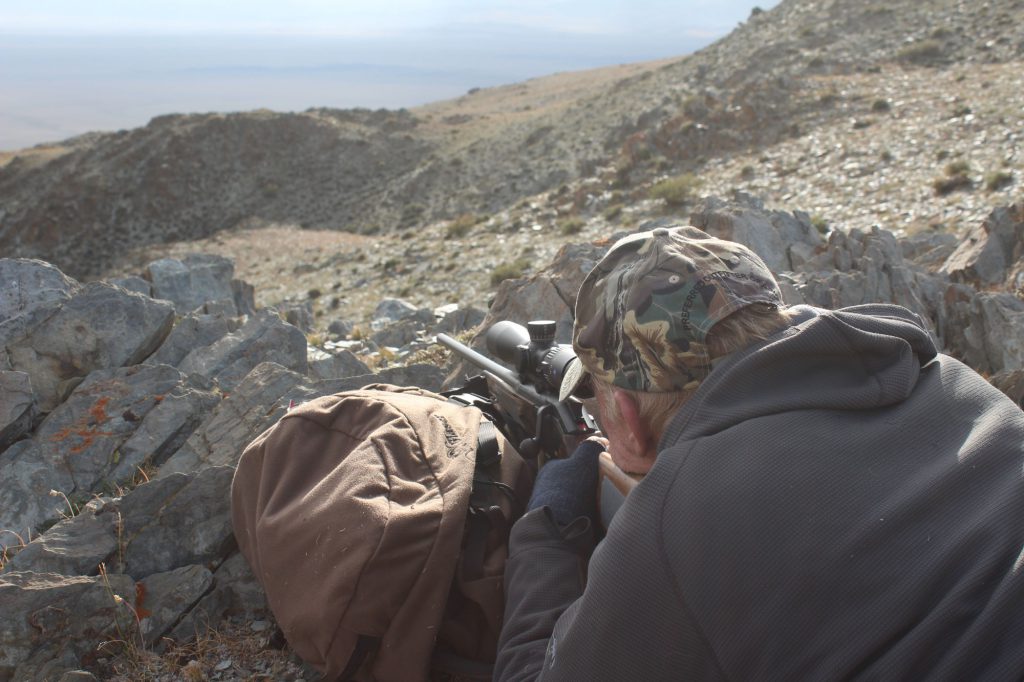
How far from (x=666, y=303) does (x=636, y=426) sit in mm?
432

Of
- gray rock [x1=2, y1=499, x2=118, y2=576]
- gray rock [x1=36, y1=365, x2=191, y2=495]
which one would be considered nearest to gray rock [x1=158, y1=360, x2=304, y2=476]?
gray rock [x1=36, y1=365, x2=191, y2=495]

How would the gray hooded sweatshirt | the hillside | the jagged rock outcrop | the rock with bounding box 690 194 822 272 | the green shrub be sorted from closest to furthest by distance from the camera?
1. the gray hooded sweatshirt
2. the jagged rock outcrop
3. the rock with bounding box 690 194 822 272
4. the green shrub
5. the hillside

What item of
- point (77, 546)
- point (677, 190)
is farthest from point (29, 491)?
point (677, 190)

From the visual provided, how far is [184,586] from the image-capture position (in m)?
4.13

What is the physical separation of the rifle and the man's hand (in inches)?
3.2

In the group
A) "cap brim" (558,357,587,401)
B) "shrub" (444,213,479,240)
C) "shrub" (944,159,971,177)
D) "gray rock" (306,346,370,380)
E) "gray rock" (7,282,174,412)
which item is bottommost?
"shrub" (444,213,479,240)

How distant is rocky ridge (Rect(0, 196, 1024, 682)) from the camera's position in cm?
385

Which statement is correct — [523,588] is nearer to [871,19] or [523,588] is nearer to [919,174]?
[919,174]

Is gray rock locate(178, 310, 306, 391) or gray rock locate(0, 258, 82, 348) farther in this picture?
gray rock locate(178, 310, 306, 391)

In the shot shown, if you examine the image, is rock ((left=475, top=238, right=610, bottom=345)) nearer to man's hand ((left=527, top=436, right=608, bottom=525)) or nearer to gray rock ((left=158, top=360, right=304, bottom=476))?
gray rock ((left=158, top=360, right=304, bottom=476))

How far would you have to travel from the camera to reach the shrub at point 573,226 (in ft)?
69.4

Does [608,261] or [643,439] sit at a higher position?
[608,261]

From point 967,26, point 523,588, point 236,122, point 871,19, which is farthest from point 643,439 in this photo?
point 236,122

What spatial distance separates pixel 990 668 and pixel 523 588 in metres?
1.53
